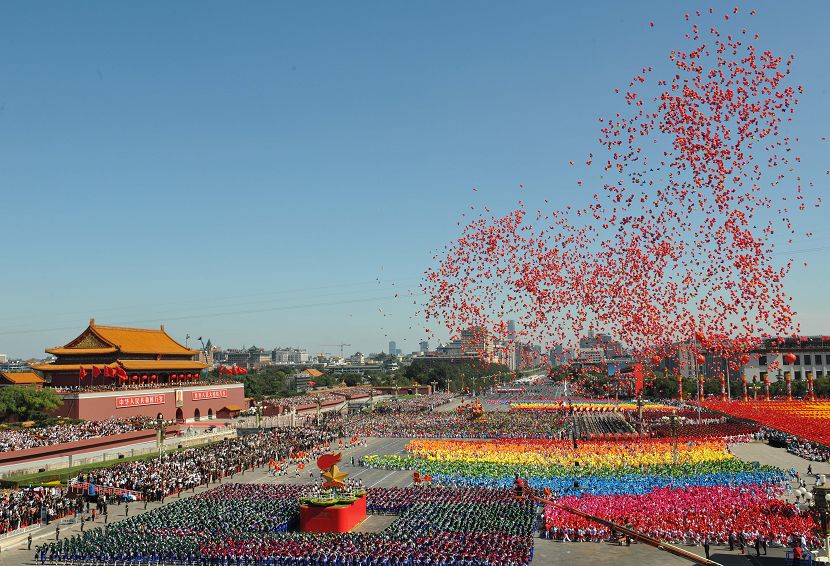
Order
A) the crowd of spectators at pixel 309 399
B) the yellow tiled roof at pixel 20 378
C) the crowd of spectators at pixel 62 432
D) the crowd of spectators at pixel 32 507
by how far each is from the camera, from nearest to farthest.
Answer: the crowd of spectators at pixel 32 507 → the crowd of spectators at pixel 62 432 → the yellow tiled roof at pixel 20 378 → the crowd of spectators at pixel 309 399

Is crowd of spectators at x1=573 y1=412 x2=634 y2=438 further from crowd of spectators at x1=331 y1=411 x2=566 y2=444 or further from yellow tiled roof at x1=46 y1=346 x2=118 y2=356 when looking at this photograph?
yellow tiled roof at x1=46 y1=346 x2=118 y2=356

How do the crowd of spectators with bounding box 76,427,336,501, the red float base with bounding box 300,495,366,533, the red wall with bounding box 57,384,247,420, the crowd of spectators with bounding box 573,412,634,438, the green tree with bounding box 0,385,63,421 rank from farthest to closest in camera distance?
the crowd of spectators with bounding box 573,412,634,438 → the red wall with bounding box 57,384,247,420 → the green tree with bounding box 0,385,63,421 → the crowd of spectators with bounding box 76,427,336,501 → the red float base with bounding box 300,495,366,533

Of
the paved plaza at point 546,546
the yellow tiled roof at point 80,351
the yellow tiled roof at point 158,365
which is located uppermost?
the yellow tiled roof at point 80,351

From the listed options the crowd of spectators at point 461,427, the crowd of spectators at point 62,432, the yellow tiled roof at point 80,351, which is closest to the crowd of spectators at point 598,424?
the crowd of spectators at point 461,427

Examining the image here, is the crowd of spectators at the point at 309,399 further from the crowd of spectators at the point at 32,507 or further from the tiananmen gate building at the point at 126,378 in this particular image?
the crowd of spectators at the point at 32,507

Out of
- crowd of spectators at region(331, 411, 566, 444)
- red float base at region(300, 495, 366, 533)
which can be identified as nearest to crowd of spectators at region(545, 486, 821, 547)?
red float base at region(300, 495, 366, 533)

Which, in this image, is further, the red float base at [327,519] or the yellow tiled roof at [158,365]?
the yellow tiled roof at [158,365]

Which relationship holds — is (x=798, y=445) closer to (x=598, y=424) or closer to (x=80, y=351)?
(x=598, y=424)
